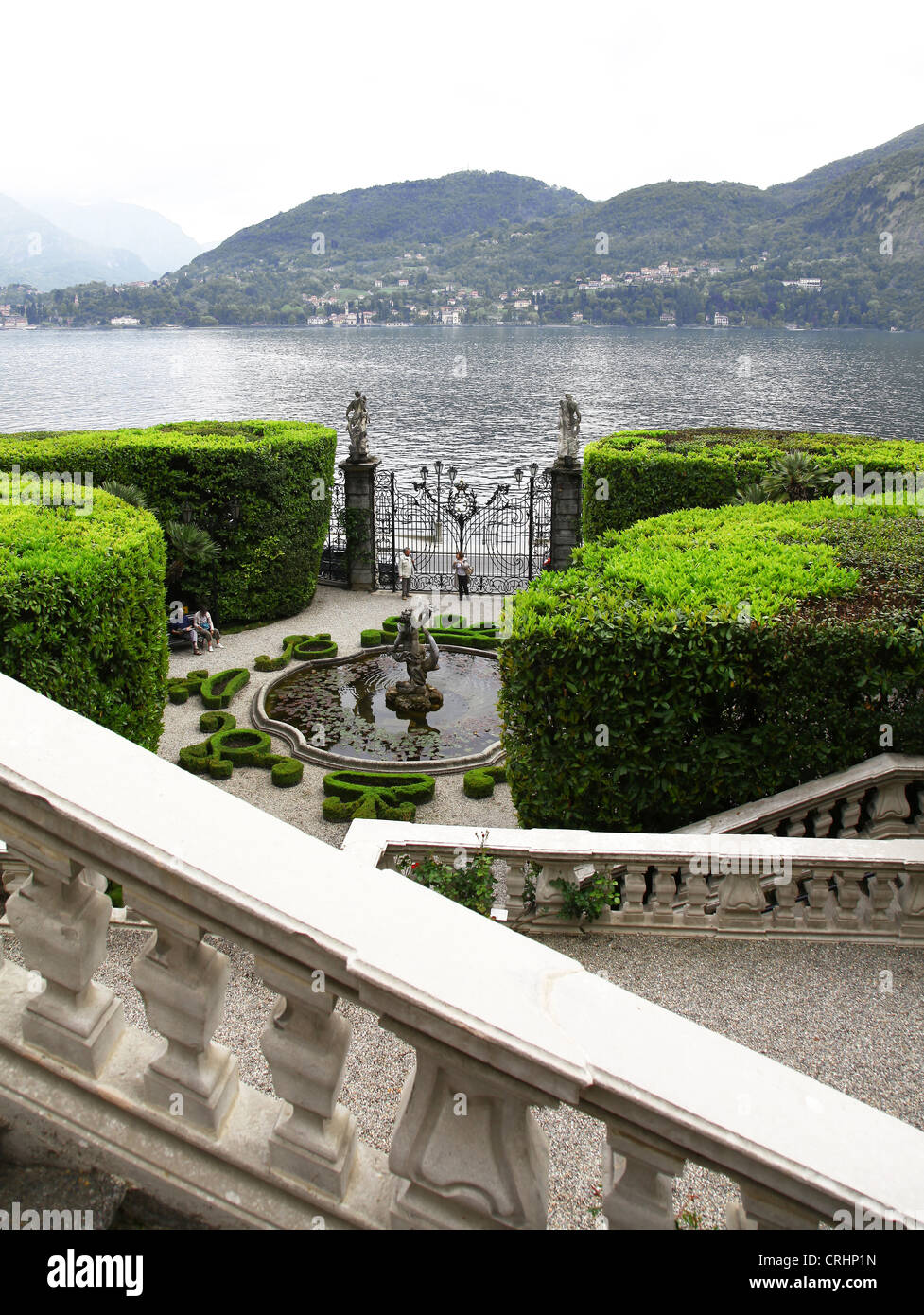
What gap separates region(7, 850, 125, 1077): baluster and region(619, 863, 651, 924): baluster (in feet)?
17.0

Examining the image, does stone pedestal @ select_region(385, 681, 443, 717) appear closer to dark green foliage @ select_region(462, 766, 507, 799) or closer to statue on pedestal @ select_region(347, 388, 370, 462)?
dark green foliage @ select_region(462, 766, 507, 799)

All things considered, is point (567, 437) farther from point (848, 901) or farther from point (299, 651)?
point (848, 901)

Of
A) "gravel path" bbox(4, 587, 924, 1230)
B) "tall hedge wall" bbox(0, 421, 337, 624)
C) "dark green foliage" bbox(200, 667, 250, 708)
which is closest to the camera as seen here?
"gravel path" bbox(4, 587, 924, 1230)

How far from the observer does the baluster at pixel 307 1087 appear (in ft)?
8.23

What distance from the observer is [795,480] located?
61.1ft

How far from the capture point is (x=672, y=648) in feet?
26.2

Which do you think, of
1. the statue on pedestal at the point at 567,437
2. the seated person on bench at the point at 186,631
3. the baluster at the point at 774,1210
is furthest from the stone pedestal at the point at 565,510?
the baluster at the point at 774,1210

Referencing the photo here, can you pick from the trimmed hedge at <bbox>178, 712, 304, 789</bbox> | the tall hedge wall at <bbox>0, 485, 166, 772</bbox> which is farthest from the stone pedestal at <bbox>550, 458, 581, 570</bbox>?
the tall hedge wall at <bbox>0, 485, 166, 772</bbox>

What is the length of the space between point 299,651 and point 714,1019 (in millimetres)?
14801

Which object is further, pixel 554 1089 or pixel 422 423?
pixel 422 423

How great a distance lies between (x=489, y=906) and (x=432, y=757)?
7.81 m

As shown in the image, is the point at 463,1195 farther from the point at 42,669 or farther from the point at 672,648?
the point at 42,669

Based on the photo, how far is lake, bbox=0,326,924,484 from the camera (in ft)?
A: 242
